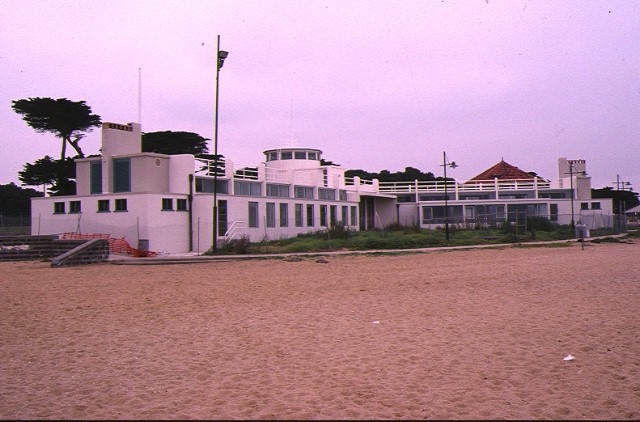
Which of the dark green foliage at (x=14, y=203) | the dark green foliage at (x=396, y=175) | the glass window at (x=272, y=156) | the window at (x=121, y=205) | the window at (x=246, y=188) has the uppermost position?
the dark green foliage at (x=396, y=175)

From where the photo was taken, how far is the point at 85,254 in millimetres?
A: 26359

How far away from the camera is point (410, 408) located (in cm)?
571

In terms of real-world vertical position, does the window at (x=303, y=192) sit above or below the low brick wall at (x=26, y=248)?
above

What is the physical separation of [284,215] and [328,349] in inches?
1222

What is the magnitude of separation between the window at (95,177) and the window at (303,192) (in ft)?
43.5

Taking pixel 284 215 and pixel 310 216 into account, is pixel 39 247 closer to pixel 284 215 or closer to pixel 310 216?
pixel 284 215

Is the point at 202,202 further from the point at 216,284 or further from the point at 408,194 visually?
the point at 408,194

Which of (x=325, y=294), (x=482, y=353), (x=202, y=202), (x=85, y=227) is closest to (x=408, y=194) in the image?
(x=202, y=202)

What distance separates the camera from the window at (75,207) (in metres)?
33.4

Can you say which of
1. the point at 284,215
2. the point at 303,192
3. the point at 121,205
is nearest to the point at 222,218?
the point at 121,205

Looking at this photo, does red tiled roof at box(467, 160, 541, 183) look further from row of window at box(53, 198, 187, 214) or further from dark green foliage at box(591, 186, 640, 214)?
row of window at box(53, 198, 187, 214)

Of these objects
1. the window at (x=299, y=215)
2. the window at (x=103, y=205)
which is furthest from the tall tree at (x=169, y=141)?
the window at (x=103, y=205)

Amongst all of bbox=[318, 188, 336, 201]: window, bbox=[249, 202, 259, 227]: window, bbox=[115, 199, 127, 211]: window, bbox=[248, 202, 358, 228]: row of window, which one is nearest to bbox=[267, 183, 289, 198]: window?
bbox=[248, 202, 358, 228]: row of window

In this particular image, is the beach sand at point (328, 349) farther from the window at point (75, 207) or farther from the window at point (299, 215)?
the window at point (299, 215)
